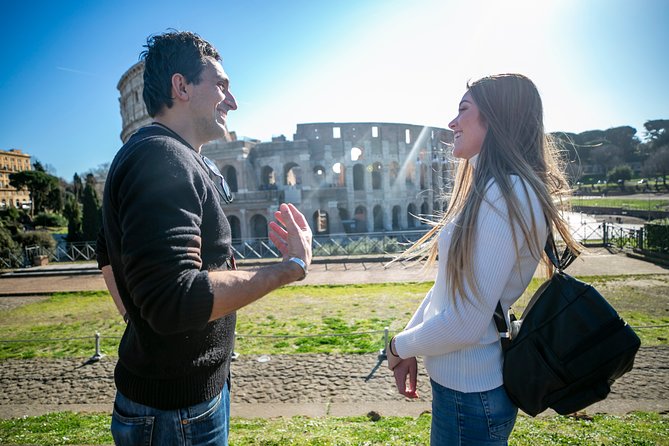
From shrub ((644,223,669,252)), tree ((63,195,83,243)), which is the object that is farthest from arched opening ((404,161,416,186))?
tree ((63,195,83,243))

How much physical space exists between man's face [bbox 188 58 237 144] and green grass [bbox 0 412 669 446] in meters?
2.79

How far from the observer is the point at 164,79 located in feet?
5.39

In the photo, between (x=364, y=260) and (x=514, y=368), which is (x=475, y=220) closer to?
(x=514, y=368)

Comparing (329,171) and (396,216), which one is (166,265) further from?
(396,216)

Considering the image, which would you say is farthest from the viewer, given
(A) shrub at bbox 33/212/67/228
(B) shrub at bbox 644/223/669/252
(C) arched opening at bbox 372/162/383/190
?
(A) shrub at bbox 33/212/67/228

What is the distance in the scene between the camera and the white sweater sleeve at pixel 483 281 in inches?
58.6

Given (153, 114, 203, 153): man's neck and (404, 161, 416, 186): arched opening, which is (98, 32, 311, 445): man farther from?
(404, 161, 416, 186): arched opening

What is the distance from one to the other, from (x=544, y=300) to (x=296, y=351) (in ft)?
19.9

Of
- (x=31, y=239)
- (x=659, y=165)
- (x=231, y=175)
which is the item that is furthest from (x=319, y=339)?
(x=659, y=165)

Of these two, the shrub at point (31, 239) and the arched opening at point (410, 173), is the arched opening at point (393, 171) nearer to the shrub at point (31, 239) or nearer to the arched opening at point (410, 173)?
the arched opening at point (410, 173)

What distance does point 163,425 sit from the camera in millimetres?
1500

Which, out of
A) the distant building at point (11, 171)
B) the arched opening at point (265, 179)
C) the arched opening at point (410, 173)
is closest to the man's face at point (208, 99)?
the arched opening at point (265, 179)

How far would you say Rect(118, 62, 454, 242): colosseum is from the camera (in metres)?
26.7

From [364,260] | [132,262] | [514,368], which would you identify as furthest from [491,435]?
[364,260]
